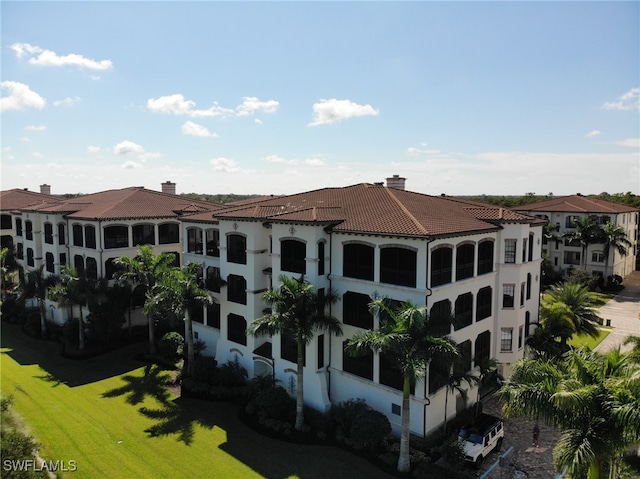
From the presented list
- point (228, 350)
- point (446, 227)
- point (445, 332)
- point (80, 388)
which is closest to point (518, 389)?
point (445, 332)

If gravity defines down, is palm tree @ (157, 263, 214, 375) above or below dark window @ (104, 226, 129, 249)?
below

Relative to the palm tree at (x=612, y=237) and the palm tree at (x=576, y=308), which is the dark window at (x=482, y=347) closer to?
the palm tree at (x=576, y=308)

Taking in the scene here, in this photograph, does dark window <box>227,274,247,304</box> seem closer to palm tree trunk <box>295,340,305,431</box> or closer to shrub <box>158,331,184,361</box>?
shrub <box>158,331,184,361</box>

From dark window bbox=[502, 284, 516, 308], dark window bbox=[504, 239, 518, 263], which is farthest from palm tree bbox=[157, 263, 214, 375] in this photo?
dark window bbox=[504, 239, 518, 263]

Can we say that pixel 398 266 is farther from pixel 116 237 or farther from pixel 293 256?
pixel 116 237

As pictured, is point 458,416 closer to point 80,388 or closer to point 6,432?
point 6,432

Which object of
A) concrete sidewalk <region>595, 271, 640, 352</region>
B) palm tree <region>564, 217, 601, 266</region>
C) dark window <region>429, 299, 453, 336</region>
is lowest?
concrete sidewalk <region>595, 271, 640, 352</region>

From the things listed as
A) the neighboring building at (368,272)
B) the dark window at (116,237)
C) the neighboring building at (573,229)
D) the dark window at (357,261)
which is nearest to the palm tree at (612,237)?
the neighboring building at (573,229)

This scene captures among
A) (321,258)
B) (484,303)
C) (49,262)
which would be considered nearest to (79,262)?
(49,262)
